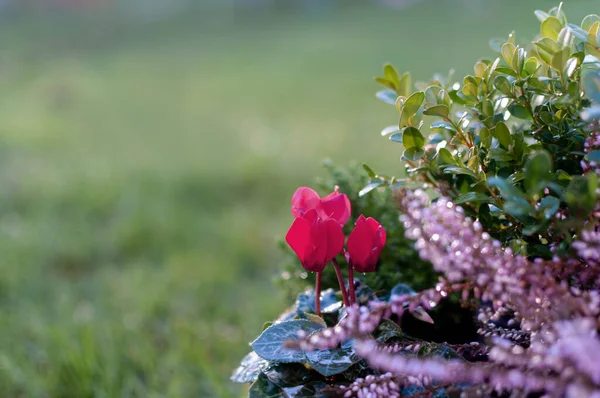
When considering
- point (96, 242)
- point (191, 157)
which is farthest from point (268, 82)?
point (96, 242)

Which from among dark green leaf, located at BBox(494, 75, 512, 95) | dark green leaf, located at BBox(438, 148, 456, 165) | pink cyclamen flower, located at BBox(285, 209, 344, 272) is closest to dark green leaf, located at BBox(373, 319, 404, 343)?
pink cyclamen flower, located at BBox(285, 209, 344, 272)

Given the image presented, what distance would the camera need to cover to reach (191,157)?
3721 mm

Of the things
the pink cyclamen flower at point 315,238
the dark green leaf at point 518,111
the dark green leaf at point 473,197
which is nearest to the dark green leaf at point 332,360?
the pink cyclamen flower at point 315,238

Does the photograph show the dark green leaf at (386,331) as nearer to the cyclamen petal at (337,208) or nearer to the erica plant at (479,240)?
the erica plant at (479,240)

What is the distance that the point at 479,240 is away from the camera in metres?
0.62

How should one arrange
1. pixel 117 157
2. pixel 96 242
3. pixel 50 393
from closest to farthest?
1. pixel 50 393
2. pixel 96 242
3. pixel 117 157

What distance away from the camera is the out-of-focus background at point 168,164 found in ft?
6.08

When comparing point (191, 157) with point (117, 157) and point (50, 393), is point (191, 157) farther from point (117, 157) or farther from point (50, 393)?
point (50, 393)

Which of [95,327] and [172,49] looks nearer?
[95,327]

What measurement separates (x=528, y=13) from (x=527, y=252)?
5555mm

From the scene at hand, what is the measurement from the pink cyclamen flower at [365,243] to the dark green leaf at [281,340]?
10 cm

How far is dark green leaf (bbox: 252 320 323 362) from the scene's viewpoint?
0.77m

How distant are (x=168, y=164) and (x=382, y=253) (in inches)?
101

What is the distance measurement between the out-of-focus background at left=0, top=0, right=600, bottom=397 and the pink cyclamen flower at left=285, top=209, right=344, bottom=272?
2.08 ft
